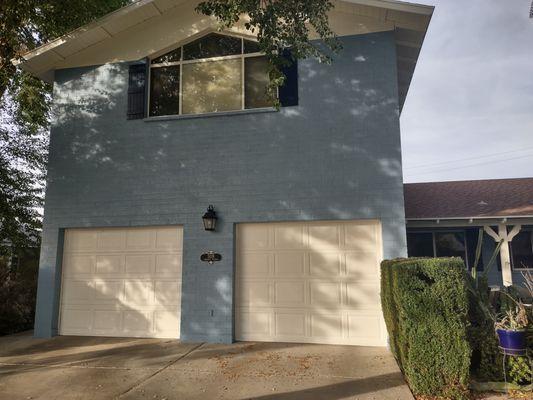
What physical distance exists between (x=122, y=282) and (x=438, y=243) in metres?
9.72

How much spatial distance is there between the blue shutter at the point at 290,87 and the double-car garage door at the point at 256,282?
239 centimetres

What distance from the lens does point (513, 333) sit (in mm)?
4578

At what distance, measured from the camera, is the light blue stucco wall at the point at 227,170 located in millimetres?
7488

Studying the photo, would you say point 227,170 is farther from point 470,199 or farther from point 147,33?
point 470,199

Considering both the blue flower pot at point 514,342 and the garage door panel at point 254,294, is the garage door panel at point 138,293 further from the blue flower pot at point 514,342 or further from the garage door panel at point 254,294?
the blue flower pot at point 514,342

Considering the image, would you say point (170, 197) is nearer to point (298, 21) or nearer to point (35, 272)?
point (298, 21)

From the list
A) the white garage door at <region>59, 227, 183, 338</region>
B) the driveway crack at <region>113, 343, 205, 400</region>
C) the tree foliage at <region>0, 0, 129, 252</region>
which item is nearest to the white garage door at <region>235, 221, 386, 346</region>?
the driveway crack at <region>113, 343, 205, 400</region>

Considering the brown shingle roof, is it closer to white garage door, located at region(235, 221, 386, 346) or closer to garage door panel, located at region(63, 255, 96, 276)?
white garage door, located at region(235, 221, 386, 346)

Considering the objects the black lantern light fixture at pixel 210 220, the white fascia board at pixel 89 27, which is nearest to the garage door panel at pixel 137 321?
the black lantern light fixture at pixel 210 220

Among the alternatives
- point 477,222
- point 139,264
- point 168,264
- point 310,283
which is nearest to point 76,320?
point 139,264

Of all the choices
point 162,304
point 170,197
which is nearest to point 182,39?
point 170,197

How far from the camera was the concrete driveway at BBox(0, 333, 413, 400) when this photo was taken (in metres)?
4.96

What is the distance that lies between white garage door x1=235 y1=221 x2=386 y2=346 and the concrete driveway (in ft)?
1.09

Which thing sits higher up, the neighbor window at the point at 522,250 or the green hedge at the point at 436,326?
the neighbor window at the point at 522,250
